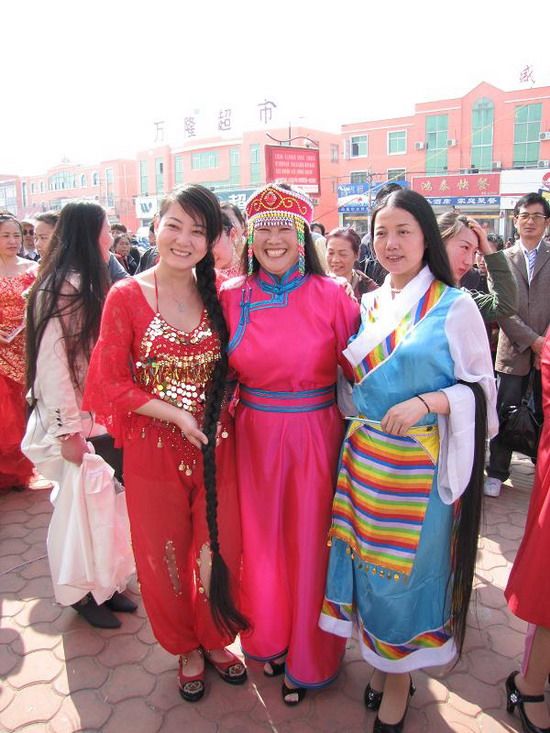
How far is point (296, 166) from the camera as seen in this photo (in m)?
17.0

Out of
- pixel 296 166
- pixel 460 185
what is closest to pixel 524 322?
pixel 296 166

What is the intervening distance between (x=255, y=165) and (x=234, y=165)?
1.63m

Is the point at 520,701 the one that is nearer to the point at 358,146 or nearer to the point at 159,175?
the point at 358,146

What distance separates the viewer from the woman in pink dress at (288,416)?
1.89 m

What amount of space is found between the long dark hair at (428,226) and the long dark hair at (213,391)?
23.3 inches

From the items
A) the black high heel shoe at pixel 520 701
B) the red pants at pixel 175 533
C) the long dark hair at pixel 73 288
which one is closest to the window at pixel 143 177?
the long dark hair at pixel 73 288

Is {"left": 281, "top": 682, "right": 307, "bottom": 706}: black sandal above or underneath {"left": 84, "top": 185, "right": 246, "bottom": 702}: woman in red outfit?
underneath

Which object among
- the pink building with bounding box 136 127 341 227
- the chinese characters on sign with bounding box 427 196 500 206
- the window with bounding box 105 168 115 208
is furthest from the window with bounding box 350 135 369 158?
the window with bounding box 105 168 115 208

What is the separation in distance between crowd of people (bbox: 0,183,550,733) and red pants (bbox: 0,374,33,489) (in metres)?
1.65

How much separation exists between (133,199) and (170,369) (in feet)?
124

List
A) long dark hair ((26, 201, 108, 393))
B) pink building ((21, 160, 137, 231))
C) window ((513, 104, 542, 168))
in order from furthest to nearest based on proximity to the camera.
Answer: pink building ((21, 160, 137, 231)), window ((513, 104, 542, 168)), long dark hair ((26, 201, 108, 393))

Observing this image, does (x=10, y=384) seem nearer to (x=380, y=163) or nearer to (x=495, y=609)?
(x=495, y=609)

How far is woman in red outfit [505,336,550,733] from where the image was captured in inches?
67.6

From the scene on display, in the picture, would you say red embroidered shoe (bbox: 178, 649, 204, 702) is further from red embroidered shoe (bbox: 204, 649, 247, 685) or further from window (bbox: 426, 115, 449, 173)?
window (bbox: 426, 115, 449, 173)
